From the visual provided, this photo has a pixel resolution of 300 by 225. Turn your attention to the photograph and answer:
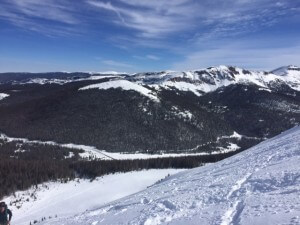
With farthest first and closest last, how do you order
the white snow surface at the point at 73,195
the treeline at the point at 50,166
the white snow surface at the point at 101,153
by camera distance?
the white snow surface at the point at 101,153 < the treeline at the point at 50,166 < the white snow surface at the point at 73,195

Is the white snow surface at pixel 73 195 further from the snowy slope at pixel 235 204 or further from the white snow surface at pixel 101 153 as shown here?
the white snow surface at pixel 101 153

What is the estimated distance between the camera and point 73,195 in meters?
74.8

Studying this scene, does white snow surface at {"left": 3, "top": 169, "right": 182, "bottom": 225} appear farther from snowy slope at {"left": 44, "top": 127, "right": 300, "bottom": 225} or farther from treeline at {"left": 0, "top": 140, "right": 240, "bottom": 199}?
snowy slope at {"left": 44, "top": 127, "right": 300, "bottom": 225}

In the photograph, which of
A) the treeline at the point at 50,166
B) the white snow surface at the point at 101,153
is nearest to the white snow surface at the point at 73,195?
the treeline at the point at 50,166

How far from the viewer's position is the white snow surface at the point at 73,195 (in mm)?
61344

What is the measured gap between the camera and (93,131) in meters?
166

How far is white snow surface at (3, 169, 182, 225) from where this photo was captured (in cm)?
6134

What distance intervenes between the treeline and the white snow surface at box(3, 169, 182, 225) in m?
3.10

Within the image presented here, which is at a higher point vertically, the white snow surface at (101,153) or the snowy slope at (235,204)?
the snowy slope at (235,204)

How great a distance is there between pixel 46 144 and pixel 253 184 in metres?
132

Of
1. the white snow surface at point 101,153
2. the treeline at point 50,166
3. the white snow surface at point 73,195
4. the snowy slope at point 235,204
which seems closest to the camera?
the snowy slope at point 235,204

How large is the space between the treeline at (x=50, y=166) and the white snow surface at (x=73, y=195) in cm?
310

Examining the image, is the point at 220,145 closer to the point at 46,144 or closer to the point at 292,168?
the point at 46,144

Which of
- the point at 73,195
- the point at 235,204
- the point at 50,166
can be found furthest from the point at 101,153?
the point at 235,204
